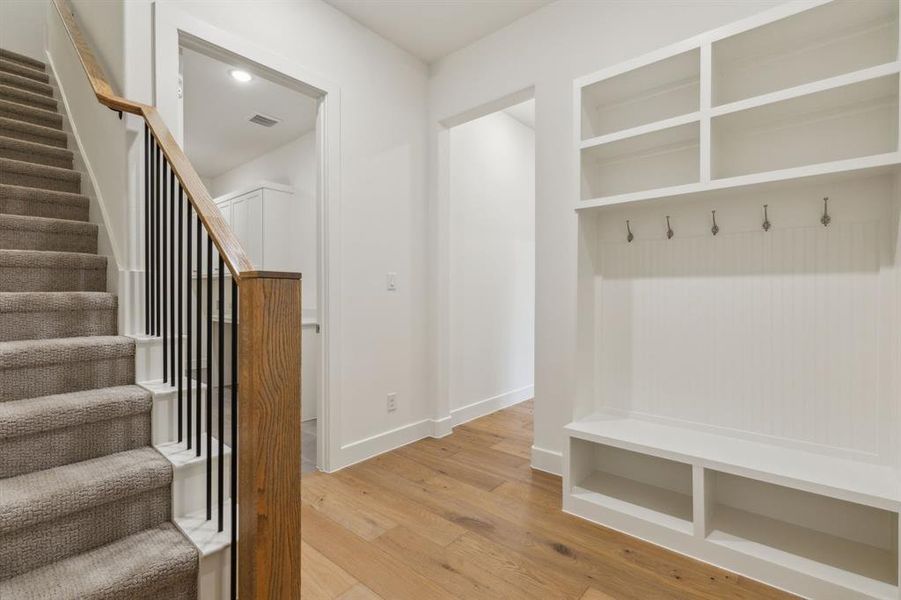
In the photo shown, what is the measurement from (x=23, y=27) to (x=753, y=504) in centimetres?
608

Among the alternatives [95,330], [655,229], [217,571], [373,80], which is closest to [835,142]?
[655,229]

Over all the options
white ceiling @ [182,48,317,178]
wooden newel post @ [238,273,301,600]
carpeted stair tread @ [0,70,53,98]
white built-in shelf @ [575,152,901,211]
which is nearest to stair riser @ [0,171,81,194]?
white ceiling @ [182,48,317,178]

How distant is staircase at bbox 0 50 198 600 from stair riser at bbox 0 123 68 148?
0.69 meters

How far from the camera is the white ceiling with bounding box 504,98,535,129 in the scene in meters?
3.97

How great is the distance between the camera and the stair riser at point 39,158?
96.7 inches

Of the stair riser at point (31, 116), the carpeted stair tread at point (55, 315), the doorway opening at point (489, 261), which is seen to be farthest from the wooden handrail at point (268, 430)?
the stair riser at point (31, 116)

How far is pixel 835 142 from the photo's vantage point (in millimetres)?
1741

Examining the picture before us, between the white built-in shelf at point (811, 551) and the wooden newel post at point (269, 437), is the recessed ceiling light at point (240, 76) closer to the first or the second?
the wooden newel post at point (269, 437)

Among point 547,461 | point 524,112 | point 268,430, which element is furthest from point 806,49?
point 524,112

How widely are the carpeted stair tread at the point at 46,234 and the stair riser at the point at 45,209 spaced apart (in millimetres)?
179

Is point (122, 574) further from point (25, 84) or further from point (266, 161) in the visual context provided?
point (266, 161)

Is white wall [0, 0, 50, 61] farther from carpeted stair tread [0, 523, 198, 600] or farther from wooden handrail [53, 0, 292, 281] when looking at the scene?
carpeted stair tread [0, 523, 198, 600]

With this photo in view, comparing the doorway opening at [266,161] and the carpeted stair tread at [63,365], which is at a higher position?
the doorway opening at [266,161]

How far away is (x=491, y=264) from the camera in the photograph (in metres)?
4.04
